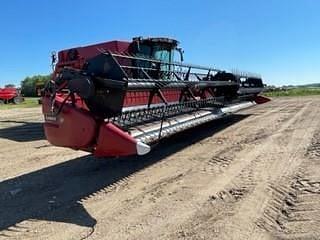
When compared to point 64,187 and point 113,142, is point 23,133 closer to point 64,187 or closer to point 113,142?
point 64,187

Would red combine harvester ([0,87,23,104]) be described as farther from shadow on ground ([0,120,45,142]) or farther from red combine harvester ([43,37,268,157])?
red combine harvester ([43,37,268,157])

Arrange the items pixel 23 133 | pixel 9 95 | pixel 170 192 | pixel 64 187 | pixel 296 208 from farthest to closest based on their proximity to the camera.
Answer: pixel 9 95
pixel 23 133
pixel 64 187
pixel 170 192
pixel 296 208

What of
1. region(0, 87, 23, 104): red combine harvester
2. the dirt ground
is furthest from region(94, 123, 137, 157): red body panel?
region(0, 87, 23, 104): red combine harvester

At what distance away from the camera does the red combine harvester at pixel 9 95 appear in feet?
119

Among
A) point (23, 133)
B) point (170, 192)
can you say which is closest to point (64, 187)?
point (170, 192)

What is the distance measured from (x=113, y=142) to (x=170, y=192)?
0.94 meters

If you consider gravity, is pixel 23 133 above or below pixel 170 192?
below

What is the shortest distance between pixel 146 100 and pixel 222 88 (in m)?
5.07

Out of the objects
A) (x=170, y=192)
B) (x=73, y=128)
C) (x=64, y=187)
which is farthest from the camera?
(x=64, y=187)

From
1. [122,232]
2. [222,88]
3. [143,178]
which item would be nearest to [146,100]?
[143,178]

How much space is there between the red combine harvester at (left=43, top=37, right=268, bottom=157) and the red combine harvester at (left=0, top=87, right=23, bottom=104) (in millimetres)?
28972

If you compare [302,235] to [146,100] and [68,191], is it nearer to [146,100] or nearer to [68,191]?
[68,191]

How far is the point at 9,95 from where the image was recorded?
120 ft

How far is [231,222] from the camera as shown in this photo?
4273 millimetres
